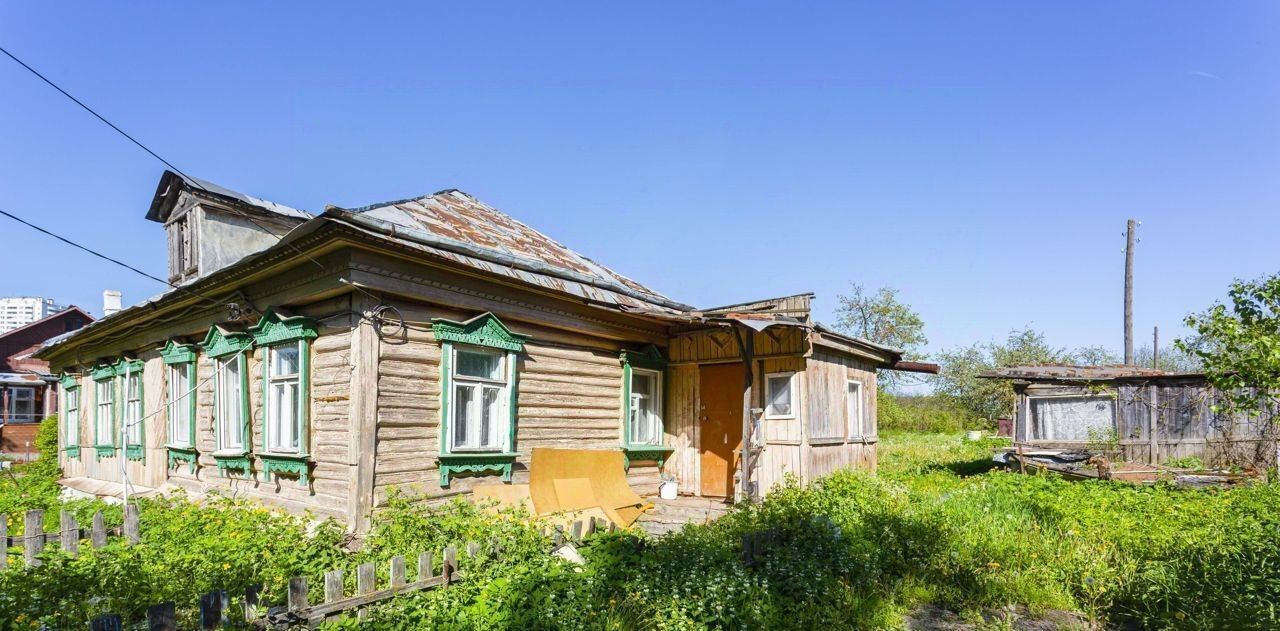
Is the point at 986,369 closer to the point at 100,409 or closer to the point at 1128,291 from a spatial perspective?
the point at 1128,291

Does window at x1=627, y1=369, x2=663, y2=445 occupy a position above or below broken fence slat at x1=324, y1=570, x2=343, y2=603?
above

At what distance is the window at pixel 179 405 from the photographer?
1066 cm

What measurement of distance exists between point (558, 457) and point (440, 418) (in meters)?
1.90

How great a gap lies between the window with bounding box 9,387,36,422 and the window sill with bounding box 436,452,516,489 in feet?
102

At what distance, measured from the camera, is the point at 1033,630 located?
538cm

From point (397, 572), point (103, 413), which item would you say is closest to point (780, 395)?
point (397, 572)

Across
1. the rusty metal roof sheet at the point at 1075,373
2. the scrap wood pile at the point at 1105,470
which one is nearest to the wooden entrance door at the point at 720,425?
the rusty metal roof sheet at the point at 1075,373

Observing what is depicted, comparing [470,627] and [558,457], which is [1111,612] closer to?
[470,627]

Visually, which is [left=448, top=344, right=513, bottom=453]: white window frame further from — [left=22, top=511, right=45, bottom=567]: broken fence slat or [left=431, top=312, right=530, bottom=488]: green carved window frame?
[left=22, top=511, right=45, bottom=567]: broken fence slat

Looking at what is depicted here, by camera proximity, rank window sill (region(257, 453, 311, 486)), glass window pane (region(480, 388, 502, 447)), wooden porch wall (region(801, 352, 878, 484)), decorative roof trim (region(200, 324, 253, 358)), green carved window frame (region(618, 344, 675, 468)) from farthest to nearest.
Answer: green carved window frame (region(618, 344, 675, 468)), wooden porch wall (region(801, 352, 878, 484)), decorative roof trim (region(200, 324, 253, 358)), glass window pane (region(480, 388, 502, 447)), window sill (region(257, 453, 311, 486))

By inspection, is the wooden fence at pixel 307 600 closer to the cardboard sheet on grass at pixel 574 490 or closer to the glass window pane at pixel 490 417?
the cardboard sheet on grass at pixel 574 490

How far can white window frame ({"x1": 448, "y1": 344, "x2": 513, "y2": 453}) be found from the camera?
327 inches

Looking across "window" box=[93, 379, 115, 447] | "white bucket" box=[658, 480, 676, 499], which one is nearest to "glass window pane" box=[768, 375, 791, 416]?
"white bucket" box=[658, 480, 676, 499]

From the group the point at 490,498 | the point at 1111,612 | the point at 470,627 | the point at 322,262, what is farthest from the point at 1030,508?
the point at 322,262
